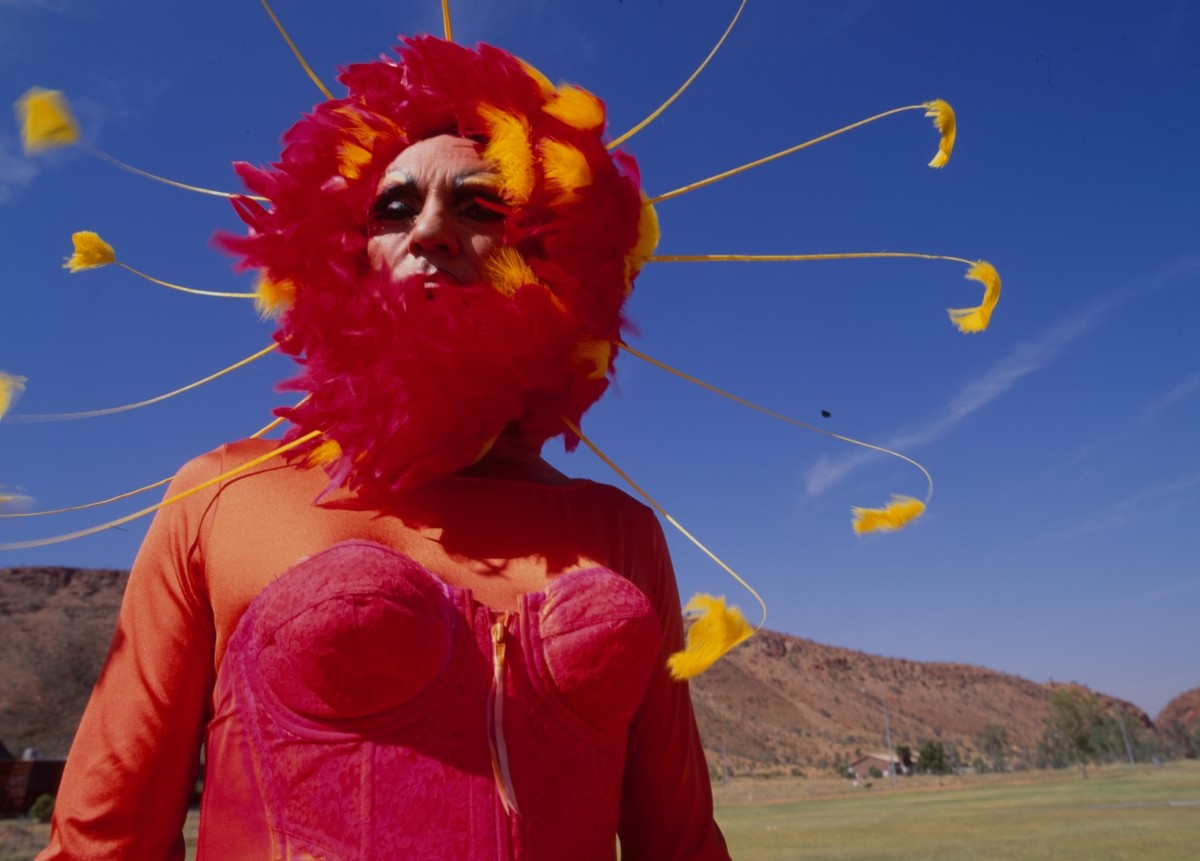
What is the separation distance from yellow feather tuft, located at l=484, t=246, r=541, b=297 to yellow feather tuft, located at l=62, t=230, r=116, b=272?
3.03 ft

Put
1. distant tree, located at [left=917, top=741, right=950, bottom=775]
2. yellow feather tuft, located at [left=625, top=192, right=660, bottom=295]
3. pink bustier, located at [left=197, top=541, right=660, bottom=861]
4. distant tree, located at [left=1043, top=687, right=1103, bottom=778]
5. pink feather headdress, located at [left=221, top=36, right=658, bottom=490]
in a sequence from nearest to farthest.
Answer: pink bustier, located at [left=197, top=541, right=660, bottom=861] < pink feather headdress, located at [left=221, top=36, right=658, bottom=490] < yellow feather tuft, located at [left=625, top=192, right=660, bottom=295] < distant tree, located at [left=1043, top=687, right=1103, bottom=778] < distant tree, located at [left=917, top=741, right=950, bottom=775]

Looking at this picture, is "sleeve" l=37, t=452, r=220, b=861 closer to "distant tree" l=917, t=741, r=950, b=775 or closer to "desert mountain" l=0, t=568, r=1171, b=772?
"desert mountain" l=0, t=568, r=1171, b=772

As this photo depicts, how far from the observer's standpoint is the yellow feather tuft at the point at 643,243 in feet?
6.55

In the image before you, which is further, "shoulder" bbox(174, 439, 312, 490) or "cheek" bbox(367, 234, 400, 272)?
"cheek" bbox(367, 234, 400, 272)

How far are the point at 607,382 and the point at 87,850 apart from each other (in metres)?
1.24

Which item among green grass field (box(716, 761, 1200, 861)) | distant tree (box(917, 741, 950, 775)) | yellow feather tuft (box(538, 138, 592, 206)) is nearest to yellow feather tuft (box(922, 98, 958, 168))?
yellow feather tuft (box(538, 138, 592, 206))

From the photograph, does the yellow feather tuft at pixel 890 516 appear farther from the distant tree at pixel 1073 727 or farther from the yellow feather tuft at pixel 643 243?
the distant tree at pixel 1073 727

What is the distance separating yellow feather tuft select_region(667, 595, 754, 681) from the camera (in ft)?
5.01

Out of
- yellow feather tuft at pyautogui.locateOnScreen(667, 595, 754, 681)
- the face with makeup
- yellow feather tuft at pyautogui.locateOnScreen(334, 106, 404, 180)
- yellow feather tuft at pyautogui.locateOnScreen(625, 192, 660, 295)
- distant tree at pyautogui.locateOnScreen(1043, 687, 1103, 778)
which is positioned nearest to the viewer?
yellow feather tuft at pyautogui.locateOnScreen(667, 595, 754, 681)

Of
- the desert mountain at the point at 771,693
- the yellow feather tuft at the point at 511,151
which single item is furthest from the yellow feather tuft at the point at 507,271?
the desert mountain at the point at 771,693

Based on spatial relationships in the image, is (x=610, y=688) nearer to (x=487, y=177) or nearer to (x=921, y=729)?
(x=487, y=177)

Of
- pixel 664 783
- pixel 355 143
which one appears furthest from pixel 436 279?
pixel 664 783

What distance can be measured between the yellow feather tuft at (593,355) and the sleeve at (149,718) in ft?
2.45

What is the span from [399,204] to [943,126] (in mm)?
1163
